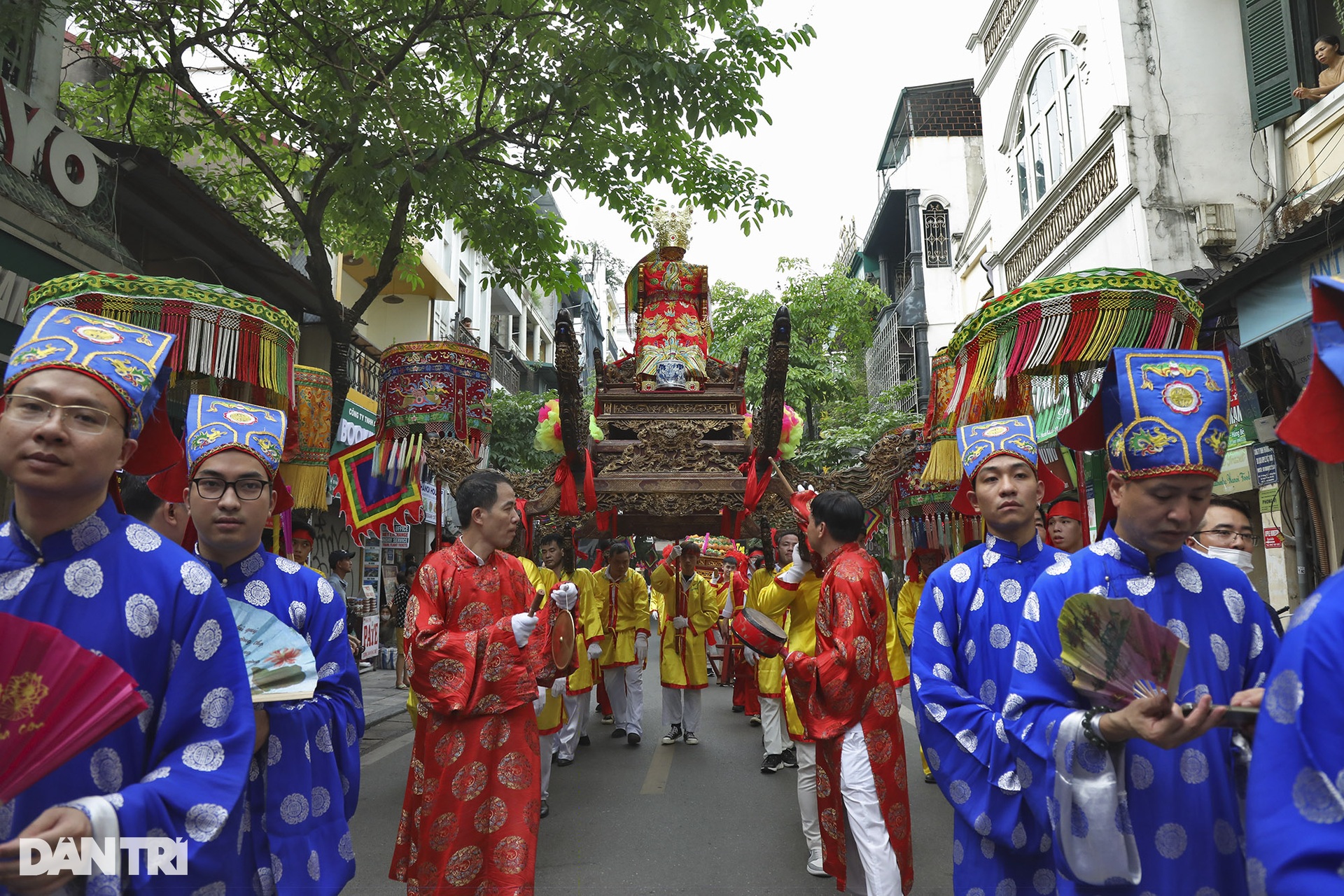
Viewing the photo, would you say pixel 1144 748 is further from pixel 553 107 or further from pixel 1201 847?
pixel 553 107

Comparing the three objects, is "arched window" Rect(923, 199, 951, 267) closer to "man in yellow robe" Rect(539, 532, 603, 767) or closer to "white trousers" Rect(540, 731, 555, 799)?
"man in yellow robe" Rect(539, 532, 603, 767)

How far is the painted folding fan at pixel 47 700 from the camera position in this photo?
5.05ft

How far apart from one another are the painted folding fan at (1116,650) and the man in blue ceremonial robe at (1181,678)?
0.07 m

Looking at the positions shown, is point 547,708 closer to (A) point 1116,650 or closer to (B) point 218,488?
(B) point 218,488

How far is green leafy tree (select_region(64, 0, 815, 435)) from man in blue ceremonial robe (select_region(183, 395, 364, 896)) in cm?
433

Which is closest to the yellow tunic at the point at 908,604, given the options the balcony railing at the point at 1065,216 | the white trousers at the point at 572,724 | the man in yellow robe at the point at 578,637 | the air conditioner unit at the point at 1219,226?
the man in yellow robe at the point at 578,637

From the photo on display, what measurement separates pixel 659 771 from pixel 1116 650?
6121mm

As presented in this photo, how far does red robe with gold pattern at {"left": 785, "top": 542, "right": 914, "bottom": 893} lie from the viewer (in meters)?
3.72

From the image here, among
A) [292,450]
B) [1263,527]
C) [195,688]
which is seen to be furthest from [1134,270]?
[1263,527]

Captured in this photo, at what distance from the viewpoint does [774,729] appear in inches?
293

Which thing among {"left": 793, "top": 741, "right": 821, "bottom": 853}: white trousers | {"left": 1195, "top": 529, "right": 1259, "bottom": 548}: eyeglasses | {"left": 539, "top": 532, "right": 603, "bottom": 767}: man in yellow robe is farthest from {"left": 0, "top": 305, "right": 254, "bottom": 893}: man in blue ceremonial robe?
{"left": 539, "top": 532, "right": 603, "bottom": 767}: man in yellow robe

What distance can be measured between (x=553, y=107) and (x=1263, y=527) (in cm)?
772

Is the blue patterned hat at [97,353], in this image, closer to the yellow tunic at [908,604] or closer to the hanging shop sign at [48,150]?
the yellow tunic at [908,604]

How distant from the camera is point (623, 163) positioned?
25.7 ft
